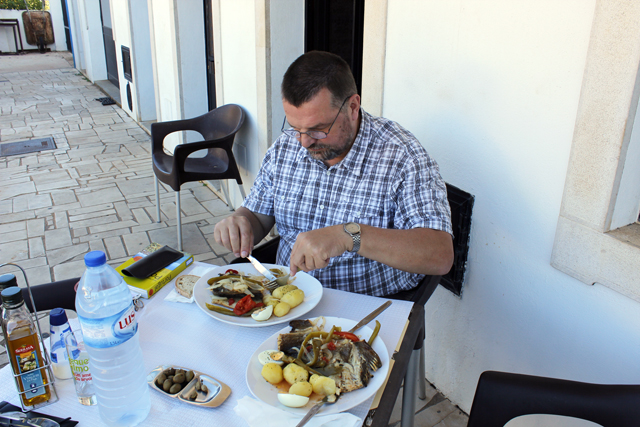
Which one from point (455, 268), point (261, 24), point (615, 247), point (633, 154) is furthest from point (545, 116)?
point (261, 24)

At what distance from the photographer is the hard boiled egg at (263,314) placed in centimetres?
127

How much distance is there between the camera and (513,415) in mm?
1255

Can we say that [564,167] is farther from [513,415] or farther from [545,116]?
[513,415]

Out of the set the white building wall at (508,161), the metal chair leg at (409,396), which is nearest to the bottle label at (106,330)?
the metal chair leg at (409,396)

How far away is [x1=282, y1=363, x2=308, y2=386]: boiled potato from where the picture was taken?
103 centimetres

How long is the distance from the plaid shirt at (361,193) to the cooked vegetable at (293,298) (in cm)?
45

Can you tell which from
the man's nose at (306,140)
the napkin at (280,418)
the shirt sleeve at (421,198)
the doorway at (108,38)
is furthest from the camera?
the doorway at (108,38)

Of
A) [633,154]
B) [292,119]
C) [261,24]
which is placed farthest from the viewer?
[261,24]

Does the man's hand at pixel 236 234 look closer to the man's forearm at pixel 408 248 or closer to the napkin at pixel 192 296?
the napkin at pixel 192 296

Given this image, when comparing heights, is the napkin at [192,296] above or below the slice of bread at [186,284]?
below

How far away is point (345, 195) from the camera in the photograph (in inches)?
70.3

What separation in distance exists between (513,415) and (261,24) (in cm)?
286

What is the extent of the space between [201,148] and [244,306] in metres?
2.38

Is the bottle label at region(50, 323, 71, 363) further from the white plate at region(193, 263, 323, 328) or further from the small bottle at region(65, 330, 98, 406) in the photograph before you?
the white plate at region(193, 263, 323, 328)
